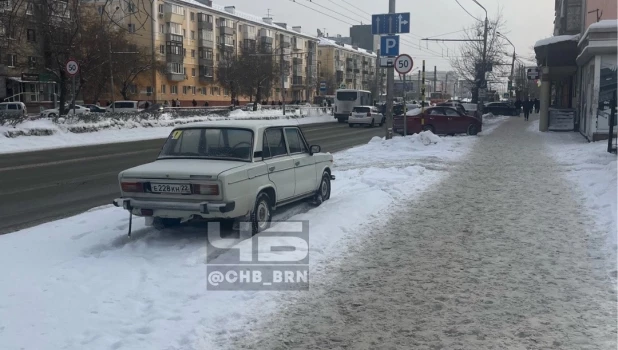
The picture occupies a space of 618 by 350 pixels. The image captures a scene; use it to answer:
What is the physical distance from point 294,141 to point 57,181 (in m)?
7.24

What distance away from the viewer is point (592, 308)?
5.20 meters

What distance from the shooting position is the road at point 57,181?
383 inches

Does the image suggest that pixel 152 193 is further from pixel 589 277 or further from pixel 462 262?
pixel 589 277

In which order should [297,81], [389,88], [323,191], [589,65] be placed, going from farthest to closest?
1. [297,81]
2. [589,65]
3. [389,88]
4. [323,191]

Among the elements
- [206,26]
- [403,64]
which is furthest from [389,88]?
[206,26]

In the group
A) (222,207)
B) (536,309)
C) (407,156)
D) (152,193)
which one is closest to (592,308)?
(536,309)

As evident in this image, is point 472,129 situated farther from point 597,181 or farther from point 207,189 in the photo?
point 207,189

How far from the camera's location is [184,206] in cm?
677

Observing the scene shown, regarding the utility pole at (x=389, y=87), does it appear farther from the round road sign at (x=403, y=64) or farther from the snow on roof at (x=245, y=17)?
the snow on roof at (x=245, y=17)

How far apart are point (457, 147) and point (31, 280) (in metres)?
18.0

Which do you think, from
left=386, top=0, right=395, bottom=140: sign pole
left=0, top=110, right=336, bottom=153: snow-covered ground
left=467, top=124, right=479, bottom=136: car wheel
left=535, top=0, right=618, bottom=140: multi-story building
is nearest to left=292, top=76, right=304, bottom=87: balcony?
left=0, top=110, right=336, bottom=153: snow-covered ground

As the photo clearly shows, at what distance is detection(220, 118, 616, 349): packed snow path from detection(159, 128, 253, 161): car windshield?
1937 millimetres

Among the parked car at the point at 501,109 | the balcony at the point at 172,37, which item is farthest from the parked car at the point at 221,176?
the balcony at the point at 172,37

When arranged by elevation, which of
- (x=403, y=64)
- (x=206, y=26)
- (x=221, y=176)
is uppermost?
(x=206, y=26)
